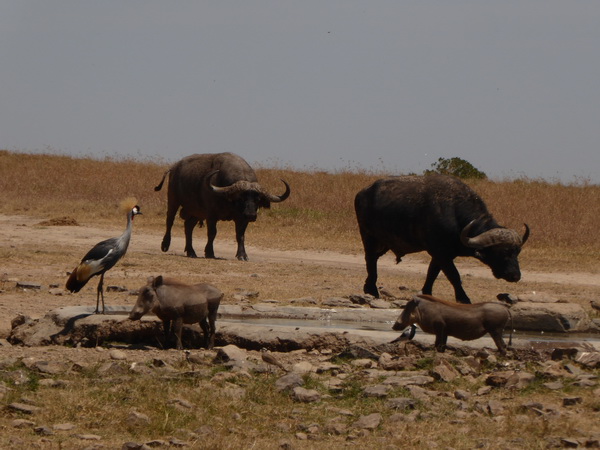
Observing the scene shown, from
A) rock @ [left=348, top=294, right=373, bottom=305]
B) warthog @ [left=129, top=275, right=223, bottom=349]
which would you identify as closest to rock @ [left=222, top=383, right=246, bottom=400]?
warthog @ [left=129, top=275, right=223, bottom=349]

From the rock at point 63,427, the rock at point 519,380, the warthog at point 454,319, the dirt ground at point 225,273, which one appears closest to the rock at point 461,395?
the rock at point 519,380

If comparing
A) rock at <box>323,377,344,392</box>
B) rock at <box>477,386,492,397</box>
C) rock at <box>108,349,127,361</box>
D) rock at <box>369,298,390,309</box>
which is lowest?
rock at <box>108,349,127,361</box>

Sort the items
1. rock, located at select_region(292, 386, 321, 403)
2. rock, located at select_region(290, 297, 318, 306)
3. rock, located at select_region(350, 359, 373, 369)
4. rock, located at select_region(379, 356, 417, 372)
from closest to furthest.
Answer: rock, located at select_region(292, 386, 321, 403), rock, located at select_region(379, 356, 417, 372), rock, located at select_region(350, 359, 373, 369), rock, located at select_region(290, 297, 318, 306)

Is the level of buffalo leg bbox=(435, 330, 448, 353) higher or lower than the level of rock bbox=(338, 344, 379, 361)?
higher

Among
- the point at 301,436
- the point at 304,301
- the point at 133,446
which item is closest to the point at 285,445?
the point at 301,436

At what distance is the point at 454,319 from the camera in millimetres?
9500

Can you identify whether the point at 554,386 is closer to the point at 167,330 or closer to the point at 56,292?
the point at 167,330

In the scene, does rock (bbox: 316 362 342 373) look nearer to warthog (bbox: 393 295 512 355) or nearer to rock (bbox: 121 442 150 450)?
warthog (bbox: 393 295 512 355)

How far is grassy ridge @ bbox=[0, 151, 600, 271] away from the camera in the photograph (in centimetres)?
2472

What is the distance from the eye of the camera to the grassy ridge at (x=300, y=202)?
24.7 m

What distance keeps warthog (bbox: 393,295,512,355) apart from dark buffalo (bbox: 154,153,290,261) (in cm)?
→ 1091

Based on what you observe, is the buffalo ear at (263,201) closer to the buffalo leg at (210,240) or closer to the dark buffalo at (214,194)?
the dark buffalo at (214,194)

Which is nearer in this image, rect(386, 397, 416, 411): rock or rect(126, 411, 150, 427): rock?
rect(126, 411, 150, 427): rock

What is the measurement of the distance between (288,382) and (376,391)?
691mm
